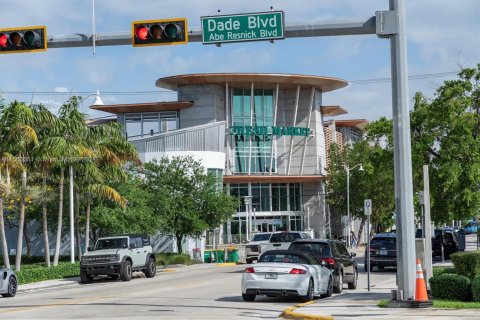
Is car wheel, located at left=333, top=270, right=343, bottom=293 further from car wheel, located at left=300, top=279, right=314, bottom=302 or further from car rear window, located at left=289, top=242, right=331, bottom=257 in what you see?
car wheel, located at left=300, top=279, right=314, bottom=302

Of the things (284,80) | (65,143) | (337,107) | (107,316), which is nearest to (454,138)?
(65,143)

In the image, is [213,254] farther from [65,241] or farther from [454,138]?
[454,138]

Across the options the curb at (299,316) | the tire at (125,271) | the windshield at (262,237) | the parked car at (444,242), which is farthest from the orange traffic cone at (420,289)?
the windshield at (262,237)

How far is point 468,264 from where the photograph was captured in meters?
21.1

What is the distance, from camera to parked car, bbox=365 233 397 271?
38594 millimetres

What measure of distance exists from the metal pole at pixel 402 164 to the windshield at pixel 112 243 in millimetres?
19577

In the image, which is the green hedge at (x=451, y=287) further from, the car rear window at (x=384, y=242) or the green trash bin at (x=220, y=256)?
the green trash bin at (x=220, y=256)

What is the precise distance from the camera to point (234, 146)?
308 ft

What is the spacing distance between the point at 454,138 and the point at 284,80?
176ft

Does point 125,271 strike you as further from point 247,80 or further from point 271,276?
point 247,80

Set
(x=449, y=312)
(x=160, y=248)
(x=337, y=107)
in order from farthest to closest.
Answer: (x=337, y=107) < (x=160, y=248) < (x=449, y=312)

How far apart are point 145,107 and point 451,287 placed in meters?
73.9

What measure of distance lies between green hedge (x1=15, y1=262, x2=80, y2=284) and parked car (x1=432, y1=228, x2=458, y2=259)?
66.9ft

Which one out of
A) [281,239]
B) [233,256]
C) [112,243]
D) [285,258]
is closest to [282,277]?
[285,258]
